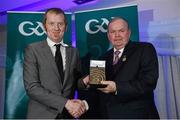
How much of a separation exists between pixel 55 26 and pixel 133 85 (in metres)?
0.76

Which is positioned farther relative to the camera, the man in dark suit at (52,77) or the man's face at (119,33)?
the man's face at (119,33)

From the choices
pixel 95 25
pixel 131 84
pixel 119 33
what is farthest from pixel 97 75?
pixel 95 25

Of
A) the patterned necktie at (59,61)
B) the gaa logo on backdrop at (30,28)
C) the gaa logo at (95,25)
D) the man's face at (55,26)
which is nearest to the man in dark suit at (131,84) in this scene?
the patterned necktie at (59,61)

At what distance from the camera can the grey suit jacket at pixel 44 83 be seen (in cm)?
205

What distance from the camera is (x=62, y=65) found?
2.19 metres

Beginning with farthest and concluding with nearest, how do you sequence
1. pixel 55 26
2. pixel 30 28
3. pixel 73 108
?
pixel 30 28 < pixel 55 26 < pixel 73 108

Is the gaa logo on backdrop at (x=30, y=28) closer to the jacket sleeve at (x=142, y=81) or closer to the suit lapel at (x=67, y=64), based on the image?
the suit lapel at (x=67, y=64)


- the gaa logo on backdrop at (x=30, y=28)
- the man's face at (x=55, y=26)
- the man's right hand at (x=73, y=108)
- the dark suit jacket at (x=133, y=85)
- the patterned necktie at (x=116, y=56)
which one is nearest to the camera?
the man's right hand at (x=73, y=108)

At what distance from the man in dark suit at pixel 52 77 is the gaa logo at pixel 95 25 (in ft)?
3.22

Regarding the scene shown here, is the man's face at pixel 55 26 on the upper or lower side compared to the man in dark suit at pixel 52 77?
upper

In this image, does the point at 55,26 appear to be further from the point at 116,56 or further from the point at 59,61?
the point at 116,56

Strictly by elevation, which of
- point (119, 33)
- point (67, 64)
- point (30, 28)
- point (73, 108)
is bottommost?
point (73, 108)

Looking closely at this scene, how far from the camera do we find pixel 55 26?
2.24m

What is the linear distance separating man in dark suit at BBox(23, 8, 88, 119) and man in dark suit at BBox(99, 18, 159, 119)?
223 mm
